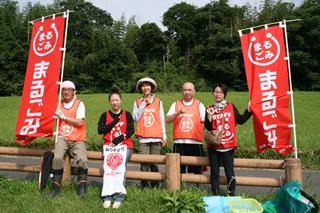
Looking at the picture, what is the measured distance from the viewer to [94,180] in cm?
727

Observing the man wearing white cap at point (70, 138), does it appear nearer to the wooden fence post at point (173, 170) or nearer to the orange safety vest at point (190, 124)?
the wooden fence post at point (173, 170)

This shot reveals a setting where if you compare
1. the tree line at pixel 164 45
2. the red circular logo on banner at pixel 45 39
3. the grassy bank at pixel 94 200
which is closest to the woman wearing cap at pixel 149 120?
the grassy bank at pixel 94 200

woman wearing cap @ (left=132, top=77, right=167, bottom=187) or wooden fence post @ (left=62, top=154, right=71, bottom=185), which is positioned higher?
woman wearing cap @ (left=132, top=77, right=167, bottom=187)

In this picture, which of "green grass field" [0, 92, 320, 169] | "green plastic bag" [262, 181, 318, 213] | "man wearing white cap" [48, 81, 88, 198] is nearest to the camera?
"green plastic bag" [262, 181, 318, 213]

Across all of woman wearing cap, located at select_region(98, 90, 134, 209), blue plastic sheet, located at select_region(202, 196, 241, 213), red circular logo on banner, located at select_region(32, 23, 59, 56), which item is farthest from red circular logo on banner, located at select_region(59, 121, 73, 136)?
blue plastic sheet, located at select_region(202, 196, 241, 213)

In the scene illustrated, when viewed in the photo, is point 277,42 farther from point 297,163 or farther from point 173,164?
point 173,164

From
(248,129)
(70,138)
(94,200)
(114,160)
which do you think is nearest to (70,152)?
(70,138)

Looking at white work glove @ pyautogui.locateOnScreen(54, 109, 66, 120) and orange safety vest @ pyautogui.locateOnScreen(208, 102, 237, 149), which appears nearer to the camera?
orange safety vest @ pyautogui.locateOnScreen(208, 102, 237, 149)

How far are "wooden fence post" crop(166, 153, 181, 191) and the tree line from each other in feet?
88.0

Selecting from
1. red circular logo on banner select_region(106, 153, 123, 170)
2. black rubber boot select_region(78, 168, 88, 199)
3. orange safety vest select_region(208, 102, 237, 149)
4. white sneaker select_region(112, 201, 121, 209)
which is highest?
orange safety vest select_region(208, 102, 237, 149)

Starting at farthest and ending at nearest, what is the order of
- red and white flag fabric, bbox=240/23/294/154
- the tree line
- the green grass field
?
the tree line, the green grass field, red and white flag fabric, bbox=240/23/294/154

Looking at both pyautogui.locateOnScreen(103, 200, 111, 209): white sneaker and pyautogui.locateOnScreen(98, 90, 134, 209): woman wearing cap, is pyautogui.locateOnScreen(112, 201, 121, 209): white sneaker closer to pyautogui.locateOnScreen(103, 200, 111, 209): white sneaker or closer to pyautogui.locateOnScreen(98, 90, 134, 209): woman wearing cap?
pyautogui.locateOnScreen(103, 200, 111, 209): white sneaker

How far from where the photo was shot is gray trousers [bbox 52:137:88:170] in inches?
236

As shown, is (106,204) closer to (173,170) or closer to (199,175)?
(173,170)
